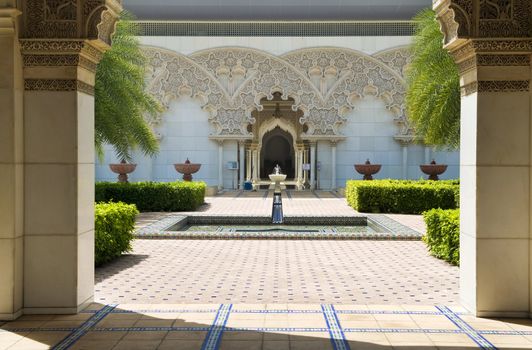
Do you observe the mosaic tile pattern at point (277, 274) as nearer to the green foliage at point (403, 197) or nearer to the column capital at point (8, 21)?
the column capital at point (8, 21)

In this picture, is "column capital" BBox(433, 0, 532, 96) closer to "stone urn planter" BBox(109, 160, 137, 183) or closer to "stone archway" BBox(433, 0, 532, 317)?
"stone archway" BBox(433, 0, 532, 317)

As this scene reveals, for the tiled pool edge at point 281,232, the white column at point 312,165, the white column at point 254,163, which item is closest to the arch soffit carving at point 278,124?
the white column at point 254,163

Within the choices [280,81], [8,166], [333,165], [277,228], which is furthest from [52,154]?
[333,165]

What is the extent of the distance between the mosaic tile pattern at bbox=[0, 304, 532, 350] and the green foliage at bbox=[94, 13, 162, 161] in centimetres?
586

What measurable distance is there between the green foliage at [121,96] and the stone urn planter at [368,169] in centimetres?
612

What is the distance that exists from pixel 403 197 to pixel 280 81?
6.05 m

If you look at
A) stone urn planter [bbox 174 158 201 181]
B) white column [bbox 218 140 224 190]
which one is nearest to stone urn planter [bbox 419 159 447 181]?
white column [bbox 218 140 224 190]

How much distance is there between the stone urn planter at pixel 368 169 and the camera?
1542 centimetres

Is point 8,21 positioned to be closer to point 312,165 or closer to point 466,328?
point 466,328

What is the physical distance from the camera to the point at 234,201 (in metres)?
13.9

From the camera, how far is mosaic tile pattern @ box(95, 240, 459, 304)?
15.3ft

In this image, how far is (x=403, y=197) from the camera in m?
11.6

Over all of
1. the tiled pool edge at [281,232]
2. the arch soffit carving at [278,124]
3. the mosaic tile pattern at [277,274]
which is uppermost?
the arch soffit carving at [278,124]

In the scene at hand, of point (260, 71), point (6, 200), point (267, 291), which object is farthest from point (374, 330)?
point (260, 71)
